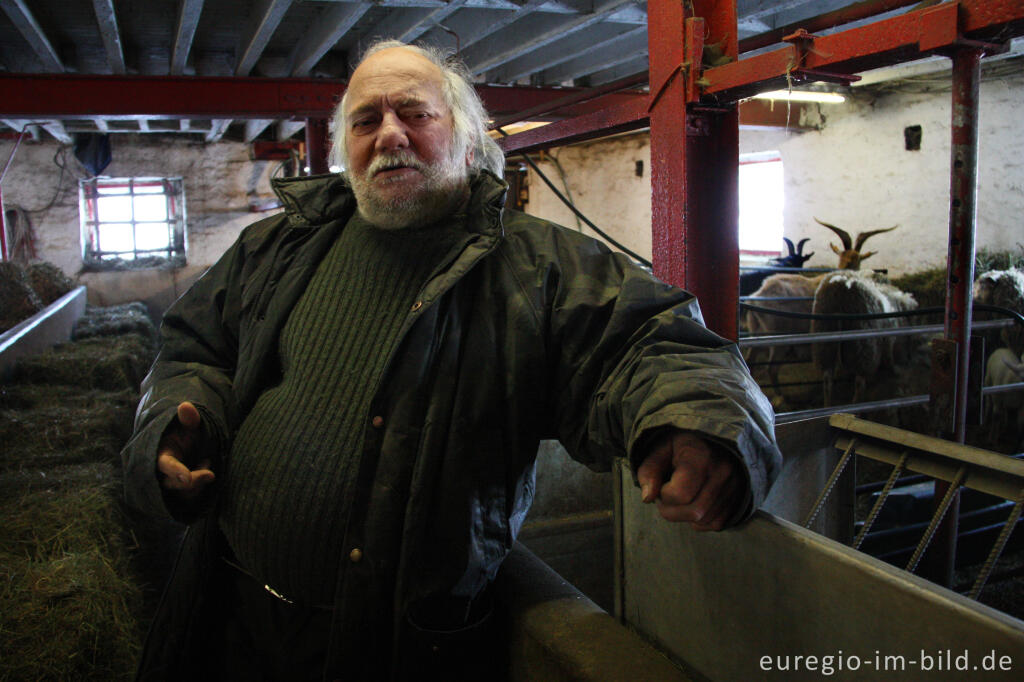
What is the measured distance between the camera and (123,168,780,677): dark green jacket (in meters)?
1.46

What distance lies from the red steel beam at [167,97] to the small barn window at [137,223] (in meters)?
5.76

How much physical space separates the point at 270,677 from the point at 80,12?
422cm

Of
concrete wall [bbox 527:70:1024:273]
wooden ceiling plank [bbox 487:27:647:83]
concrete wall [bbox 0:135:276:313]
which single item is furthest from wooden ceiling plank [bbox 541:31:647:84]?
concrete wall [bbox 0:135:276:313]

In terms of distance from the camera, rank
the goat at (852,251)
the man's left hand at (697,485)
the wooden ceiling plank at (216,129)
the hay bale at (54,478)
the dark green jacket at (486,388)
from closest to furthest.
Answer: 1. the man's left hand at (697,485)
2. the dark green jacket at (486,388)
3. the hay bale at (54,478)
4. the goat at (852,251)
5. the wooden ceiling plank at (216,129)

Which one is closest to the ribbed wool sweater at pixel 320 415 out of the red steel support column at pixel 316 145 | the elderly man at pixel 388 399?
the elderly man at pixel 388 399

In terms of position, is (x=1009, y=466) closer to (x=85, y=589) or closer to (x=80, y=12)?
(x=85, y=589)

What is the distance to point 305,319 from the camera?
178cm

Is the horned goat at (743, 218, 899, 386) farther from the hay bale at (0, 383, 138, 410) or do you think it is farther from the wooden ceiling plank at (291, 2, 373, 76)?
the hay bale at (0, 383, 138, 410)

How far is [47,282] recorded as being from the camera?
801 cm

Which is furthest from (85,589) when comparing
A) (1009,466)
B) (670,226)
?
(1009,466)

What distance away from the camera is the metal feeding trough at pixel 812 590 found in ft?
3.38

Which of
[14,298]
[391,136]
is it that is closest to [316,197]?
[391,136]

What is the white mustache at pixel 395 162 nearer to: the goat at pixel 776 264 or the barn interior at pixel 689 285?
the barn interior at pixel 689 285

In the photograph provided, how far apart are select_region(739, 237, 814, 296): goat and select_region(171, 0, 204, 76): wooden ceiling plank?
18.6ft
